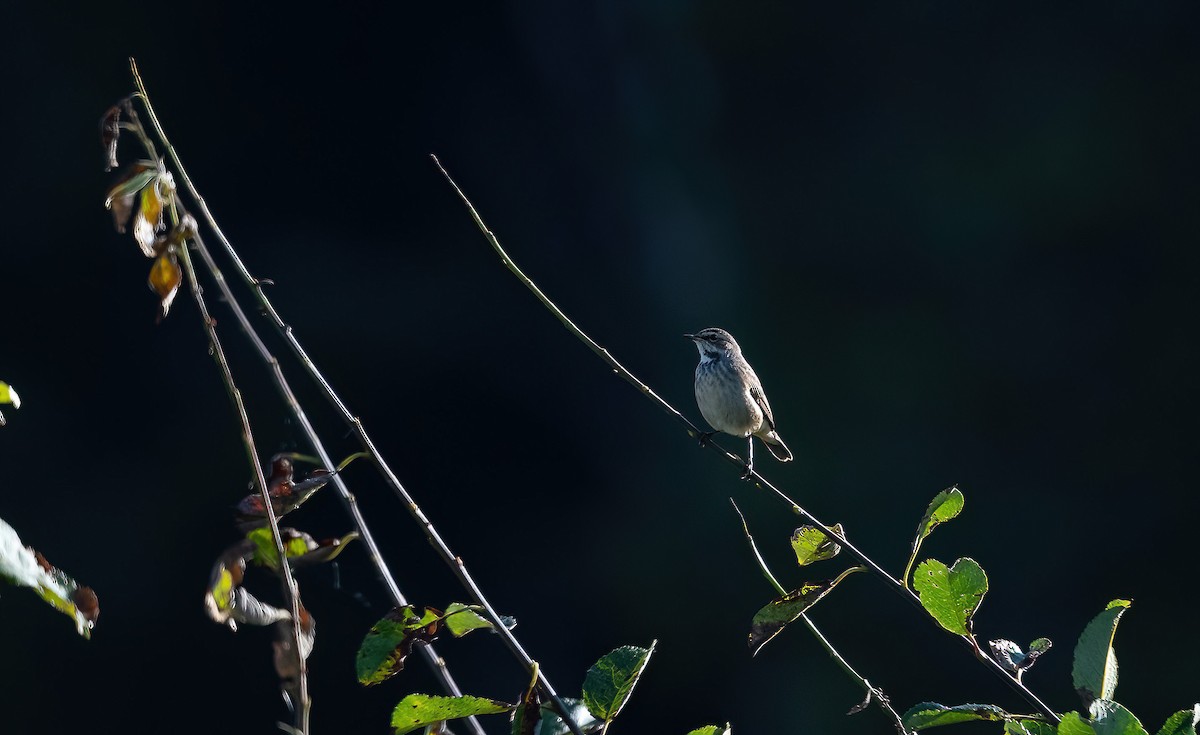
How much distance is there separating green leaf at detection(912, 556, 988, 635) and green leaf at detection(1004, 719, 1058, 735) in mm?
108

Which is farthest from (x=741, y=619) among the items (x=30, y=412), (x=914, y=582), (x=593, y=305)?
(x=914, y=582)

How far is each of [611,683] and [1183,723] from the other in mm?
401

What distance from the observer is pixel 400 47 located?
26.4ft

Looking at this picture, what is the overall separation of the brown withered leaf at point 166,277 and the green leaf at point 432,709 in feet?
1.34

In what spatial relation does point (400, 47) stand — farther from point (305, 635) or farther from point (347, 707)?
point (305, 635)

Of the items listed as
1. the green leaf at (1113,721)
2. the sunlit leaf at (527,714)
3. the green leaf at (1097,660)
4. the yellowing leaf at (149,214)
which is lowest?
the green leaf at (1097,660)

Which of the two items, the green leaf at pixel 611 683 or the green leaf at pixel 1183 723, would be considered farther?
the green leaf at pixel 611 683

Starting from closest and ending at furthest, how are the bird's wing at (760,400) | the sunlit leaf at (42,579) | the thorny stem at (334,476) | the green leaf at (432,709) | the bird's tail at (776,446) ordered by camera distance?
the sunlit leaf at (42,579) → the green leaf at (432,709) → the thorny stem at (334,476) → the bird's wing at (760,400) → the bird's tail at (776,446)

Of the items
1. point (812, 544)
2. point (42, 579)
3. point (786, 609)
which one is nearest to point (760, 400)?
point (812, 544)

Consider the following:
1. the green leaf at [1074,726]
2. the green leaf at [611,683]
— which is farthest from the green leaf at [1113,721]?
the green leaf at [611,683]

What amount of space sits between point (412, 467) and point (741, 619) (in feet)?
8.38

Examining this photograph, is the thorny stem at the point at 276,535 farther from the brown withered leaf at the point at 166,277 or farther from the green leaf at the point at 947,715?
the green leaf at the point at 947,715

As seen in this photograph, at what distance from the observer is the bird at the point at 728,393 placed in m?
4.11

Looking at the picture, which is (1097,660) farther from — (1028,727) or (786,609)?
(786,609)
